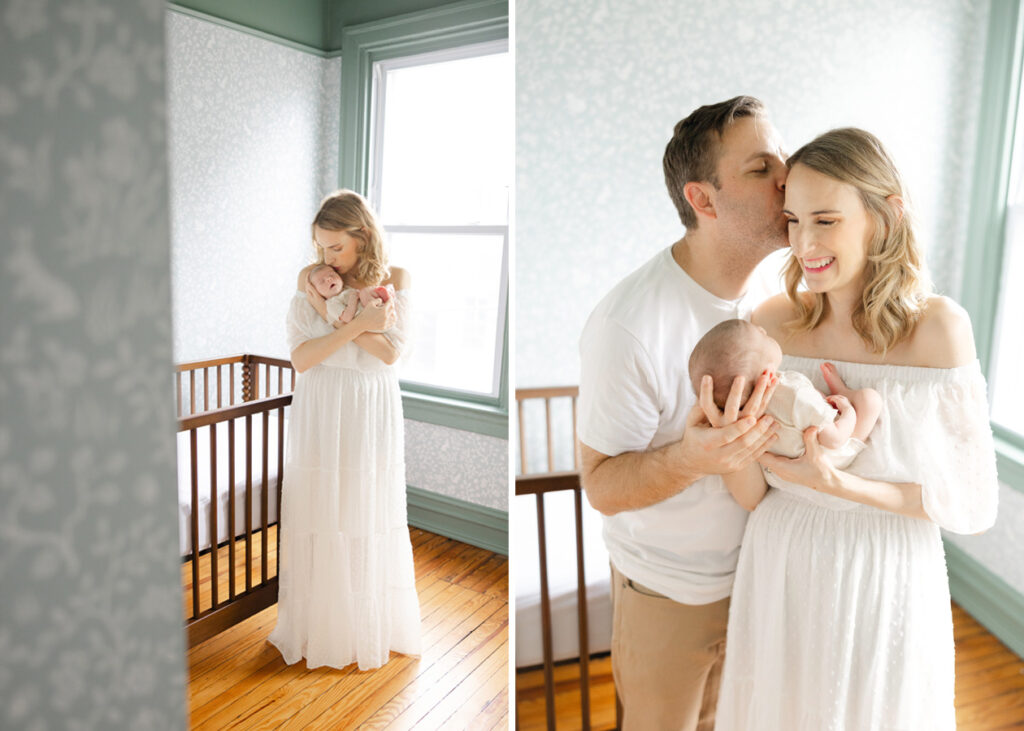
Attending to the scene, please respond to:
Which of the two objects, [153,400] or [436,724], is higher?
[153,400]

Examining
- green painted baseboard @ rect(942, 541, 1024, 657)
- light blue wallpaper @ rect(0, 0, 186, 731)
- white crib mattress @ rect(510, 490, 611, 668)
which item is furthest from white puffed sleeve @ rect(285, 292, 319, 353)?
green painted baseboard @ rect(942, 541, 1024, 657)

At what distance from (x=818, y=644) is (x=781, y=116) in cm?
112

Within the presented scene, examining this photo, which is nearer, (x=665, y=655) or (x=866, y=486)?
(x=866, y=486)

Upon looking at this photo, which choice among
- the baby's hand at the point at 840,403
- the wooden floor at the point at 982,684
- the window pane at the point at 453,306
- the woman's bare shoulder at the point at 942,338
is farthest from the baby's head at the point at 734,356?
the wooden floor at the point at 982,684

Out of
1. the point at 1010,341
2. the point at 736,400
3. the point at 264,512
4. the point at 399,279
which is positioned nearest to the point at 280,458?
the point at 264,512

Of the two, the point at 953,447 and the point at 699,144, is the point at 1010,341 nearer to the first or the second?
the point at 953,447

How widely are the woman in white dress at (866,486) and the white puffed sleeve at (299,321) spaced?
580 millimetres

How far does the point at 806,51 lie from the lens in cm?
150

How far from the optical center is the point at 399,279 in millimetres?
956

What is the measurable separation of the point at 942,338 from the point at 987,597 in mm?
813

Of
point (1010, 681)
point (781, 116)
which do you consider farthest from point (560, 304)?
point (1010, 681)

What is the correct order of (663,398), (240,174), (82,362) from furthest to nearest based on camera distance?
(663,398), (240,174), (82,362)

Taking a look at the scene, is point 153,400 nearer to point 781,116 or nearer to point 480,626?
point 480,626

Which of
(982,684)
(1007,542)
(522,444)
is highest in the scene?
(522,444)
